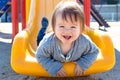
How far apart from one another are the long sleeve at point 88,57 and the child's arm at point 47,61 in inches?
5.6

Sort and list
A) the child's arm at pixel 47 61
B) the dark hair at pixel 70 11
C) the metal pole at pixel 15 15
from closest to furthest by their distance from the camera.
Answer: the dark hair at pixel 70 11, the child's arm at pixel 47 61, the metal pole at pixel 15 15

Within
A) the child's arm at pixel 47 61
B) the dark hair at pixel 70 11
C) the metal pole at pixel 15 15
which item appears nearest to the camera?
the dark hair at pixel 70 11

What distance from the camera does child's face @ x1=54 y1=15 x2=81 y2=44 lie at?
2.01 meters

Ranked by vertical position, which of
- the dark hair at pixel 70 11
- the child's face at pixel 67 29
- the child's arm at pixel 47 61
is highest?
the dark hair at pixel 70 11

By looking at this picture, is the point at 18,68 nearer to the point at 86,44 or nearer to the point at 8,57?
the point at 86,44

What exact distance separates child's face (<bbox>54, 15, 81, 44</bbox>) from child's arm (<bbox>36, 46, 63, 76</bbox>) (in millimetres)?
172

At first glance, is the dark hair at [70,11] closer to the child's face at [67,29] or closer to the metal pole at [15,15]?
the child's face at [67,29]

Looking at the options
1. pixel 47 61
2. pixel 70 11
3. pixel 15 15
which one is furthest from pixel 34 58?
pixel 15 15

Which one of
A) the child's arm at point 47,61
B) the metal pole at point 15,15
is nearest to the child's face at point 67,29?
the child's arm at point 47,61

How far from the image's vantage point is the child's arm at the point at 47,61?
215 cm

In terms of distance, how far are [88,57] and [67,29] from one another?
0.98 feet

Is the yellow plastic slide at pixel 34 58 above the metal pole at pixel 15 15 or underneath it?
underneath

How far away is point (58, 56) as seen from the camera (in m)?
2.19

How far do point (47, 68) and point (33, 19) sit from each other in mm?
967
